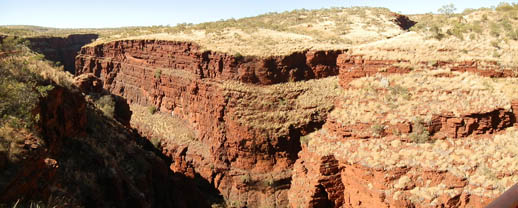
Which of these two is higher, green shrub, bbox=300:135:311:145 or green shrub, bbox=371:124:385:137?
green shrub, bbox=371:124:385:137

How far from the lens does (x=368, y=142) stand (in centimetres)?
1554

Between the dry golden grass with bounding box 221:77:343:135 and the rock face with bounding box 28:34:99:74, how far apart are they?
39.2 m

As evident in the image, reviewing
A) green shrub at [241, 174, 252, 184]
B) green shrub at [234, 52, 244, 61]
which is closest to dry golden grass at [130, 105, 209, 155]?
green shrub at [241, 174, 252, 184]

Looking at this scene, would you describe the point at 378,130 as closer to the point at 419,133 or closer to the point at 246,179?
the point at 419,133

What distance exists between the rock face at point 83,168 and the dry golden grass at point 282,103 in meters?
5.25

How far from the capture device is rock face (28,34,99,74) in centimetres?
5031

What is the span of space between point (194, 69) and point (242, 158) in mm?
7737

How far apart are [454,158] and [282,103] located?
383 inches

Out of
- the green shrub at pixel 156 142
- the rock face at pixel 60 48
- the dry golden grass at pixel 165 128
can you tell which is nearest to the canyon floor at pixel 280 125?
the dry golden grass at pixel 165 128

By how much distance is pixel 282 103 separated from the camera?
20906 mm

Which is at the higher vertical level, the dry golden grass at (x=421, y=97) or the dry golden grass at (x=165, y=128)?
the dry golden grass at (x=421, y=97)

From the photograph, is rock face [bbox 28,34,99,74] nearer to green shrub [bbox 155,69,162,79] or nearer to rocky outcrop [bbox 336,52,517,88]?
green shrub [bbox 155,69,162,79]

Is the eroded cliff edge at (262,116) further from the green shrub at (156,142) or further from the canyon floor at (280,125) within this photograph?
the green shrub at (156,142)

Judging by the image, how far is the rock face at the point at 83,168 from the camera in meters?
7.59
